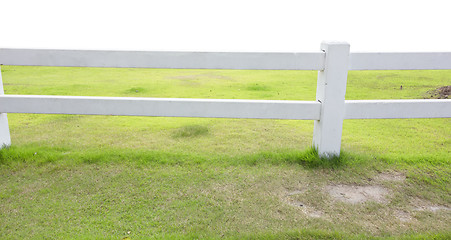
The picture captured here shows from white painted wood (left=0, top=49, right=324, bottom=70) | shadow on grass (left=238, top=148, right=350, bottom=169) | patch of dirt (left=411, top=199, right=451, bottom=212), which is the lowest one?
patch of dirt (left=411, top=199, right=451, bottom=212)

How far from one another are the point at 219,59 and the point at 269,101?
2.36ft

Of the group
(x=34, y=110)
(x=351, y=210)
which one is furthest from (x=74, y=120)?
(x=351, y=210)

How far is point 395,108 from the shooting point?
4000mm

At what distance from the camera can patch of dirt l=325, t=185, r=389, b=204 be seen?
3334 mm

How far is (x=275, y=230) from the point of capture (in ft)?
9.15

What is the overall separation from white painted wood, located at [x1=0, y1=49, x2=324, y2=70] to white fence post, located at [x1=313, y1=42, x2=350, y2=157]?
0.12 m

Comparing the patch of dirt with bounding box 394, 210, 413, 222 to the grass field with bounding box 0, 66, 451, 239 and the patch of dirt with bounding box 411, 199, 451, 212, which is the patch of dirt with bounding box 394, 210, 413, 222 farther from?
the patch of dirt with bounding box 411, 199, 451, 212

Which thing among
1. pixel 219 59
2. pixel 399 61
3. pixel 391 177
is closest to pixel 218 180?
pixel 219 59

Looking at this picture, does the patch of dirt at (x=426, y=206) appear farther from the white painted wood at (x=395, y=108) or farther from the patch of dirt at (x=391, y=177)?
the white painted wood at (x=395, y=108)

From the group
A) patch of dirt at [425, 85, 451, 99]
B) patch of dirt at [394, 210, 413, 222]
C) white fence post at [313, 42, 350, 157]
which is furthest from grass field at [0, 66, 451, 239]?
patch of dirt at [425, 85, 451, 99]

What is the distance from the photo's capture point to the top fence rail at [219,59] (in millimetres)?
3852

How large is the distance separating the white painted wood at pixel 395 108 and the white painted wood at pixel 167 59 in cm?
62

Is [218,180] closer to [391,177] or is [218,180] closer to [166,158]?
[166,158]

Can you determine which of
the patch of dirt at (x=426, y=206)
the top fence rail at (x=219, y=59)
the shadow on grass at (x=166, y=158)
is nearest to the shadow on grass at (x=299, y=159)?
the shadow on grass at (x=166, y=158)
